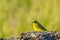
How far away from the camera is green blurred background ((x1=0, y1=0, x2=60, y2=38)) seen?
10445 mm

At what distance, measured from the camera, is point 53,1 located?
37.0 feet

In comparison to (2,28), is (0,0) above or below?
above

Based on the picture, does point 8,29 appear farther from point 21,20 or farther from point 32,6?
point 32,6

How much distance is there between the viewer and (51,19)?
1042 cm

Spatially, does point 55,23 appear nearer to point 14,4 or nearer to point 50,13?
point 50,13

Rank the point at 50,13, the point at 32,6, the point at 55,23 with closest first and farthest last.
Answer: the point at 55,23 < the point at 50,13 < the point at 32,6

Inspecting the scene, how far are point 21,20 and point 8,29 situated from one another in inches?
24.6

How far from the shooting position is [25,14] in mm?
11094

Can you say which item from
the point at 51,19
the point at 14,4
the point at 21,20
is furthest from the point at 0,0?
the point at 51,19

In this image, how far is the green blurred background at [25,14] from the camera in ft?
34.3

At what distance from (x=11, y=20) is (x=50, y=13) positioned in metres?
1.24

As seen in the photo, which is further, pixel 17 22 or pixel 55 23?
pixel 17 22

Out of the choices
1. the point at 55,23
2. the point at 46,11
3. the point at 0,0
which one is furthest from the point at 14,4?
the point at 55,23

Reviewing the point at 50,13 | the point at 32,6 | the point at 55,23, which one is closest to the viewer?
the point at 55,23
